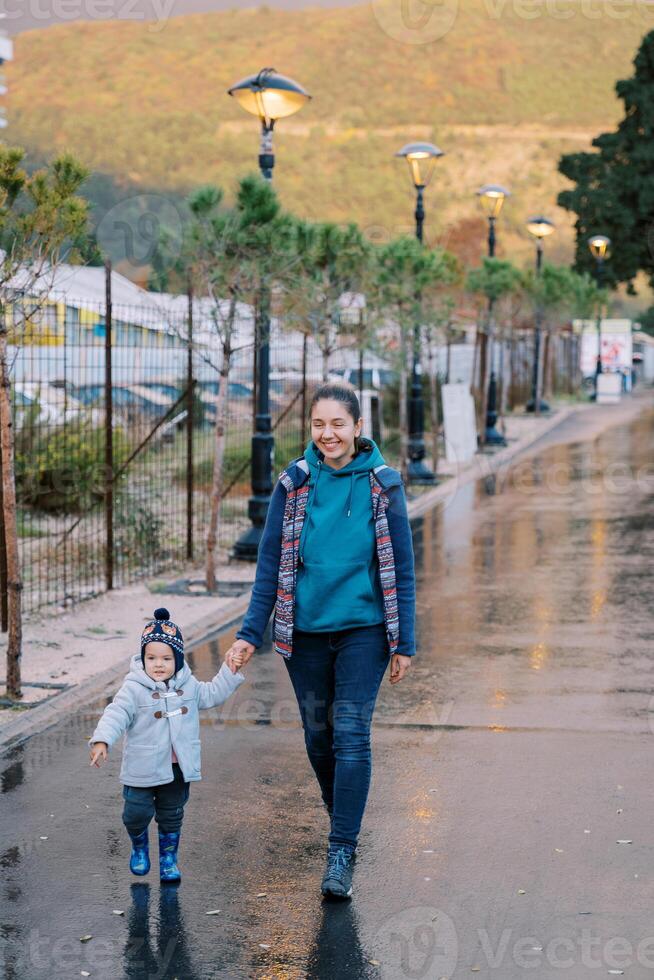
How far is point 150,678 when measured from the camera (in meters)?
5.32

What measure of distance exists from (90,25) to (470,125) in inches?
1835

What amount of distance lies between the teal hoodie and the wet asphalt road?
1.01 meters

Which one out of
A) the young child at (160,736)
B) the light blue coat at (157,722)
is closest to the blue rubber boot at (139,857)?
the young child at (160,736)

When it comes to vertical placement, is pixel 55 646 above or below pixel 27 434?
below

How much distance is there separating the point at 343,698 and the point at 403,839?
2.74 ft

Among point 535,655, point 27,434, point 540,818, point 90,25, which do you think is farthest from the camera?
point 90,25

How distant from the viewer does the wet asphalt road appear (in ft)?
15.5

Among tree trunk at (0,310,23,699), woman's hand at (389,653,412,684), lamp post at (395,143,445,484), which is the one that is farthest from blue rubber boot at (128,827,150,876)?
lamp post at (395,143,445,484)

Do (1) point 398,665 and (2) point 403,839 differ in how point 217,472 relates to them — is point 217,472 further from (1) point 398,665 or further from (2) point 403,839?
(1) point 398,665

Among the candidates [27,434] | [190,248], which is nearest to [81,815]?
[190,248]

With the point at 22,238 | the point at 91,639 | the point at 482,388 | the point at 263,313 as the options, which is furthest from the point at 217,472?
the point at 482,388

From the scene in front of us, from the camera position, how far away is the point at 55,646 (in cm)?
962

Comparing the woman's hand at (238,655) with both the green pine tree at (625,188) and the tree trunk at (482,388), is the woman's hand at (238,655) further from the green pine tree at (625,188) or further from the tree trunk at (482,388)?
the green pine tree at (625,188)

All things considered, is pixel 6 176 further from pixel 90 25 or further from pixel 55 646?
pixel 90 25
